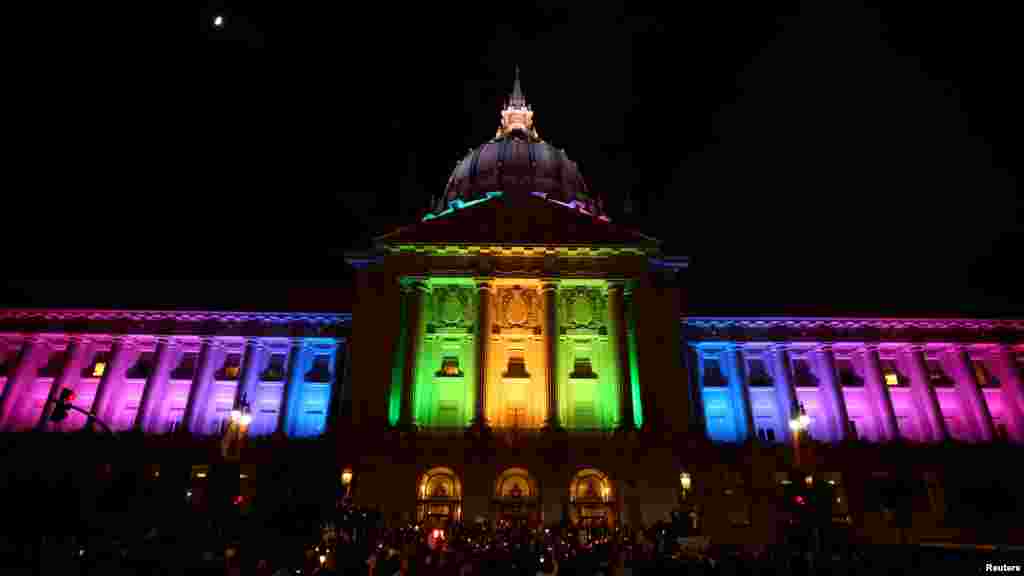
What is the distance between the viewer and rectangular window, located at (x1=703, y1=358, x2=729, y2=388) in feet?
153

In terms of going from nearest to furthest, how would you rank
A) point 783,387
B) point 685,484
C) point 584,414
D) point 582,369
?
point 685,484, point 584,414, point 582,369, point 783,387

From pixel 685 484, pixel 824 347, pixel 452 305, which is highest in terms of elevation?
pixel 452 305

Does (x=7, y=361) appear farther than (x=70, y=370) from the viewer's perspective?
Yes

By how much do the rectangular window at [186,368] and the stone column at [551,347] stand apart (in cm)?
2617

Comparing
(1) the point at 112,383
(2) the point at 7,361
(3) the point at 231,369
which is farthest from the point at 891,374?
(2) the point at 7,361

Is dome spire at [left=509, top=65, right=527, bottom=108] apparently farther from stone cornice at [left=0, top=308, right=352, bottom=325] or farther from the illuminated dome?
stone cornice at [left=0, top=308, right=352, bottom=325]

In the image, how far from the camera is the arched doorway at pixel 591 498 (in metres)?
35.0

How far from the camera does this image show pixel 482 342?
40531mm

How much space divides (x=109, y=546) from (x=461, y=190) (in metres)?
55.8

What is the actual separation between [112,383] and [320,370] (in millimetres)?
14962

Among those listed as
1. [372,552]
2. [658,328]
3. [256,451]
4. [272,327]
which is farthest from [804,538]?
[272,327]

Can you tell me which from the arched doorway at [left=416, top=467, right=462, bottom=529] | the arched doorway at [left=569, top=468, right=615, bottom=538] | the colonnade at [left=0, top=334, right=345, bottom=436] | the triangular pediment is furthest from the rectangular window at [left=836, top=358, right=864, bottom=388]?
the colonnade at [left=0, top=334, right=345, bottom=436]

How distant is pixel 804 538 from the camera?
64.1 ft

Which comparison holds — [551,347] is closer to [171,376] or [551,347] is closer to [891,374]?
[891,374]
